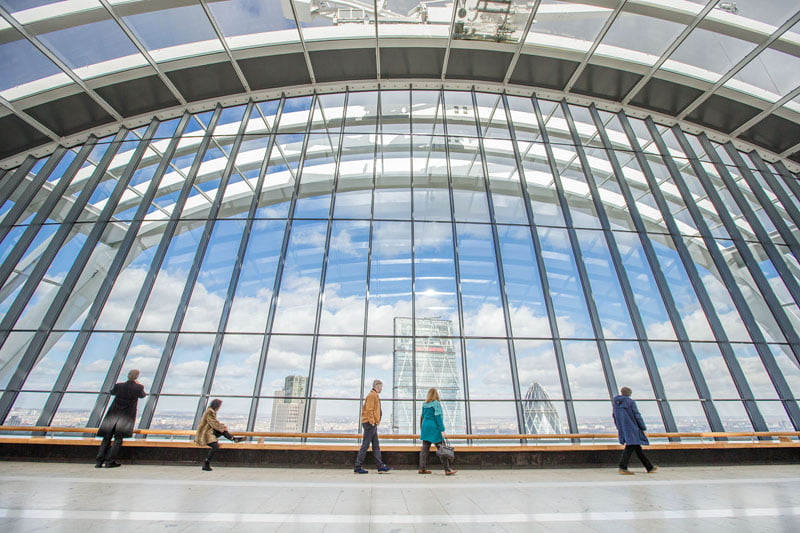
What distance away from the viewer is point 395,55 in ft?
40.3

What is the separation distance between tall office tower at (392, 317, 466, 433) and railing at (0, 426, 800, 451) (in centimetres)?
46

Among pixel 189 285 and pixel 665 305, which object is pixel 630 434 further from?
pixel 189 285

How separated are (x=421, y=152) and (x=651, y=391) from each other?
358 inches

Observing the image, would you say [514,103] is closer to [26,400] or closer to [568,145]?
[568,145]

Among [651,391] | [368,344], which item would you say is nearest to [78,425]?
[368,344]

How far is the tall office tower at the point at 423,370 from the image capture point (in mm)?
7559

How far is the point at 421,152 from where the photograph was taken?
1200 centimetres

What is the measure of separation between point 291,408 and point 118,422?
2925 millimetres

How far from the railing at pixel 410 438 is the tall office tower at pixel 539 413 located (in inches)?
8.8

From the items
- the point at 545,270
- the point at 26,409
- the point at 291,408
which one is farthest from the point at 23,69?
the point at 545,270

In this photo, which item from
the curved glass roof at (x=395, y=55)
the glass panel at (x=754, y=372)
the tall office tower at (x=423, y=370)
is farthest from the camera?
the curved glass roof at (x=395, y=55)

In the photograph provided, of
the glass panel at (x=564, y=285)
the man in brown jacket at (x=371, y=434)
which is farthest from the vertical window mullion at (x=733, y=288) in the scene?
the man in brown jacket at (x=371, y=434)

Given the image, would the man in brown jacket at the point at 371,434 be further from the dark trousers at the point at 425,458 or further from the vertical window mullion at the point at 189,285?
the vertical window mullion at the point at 189,285

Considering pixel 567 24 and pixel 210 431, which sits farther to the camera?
pixel 567 24
